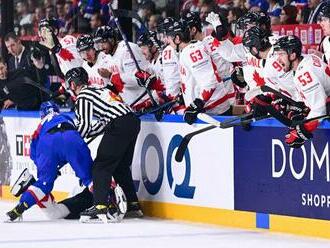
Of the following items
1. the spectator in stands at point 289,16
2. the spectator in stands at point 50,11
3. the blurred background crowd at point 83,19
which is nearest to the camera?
the spectator in stands at point 289,16

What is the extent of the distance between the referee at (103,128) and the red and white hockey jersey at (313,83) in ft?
6.85

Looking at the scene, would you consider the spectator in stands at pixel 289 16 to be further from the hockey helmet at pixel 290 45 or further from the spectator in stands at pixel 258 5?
the hockey helmet at pixel 290 45

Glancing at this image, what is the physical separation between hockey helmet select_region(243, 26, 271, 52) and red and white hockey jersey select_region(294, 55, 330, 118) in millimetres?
755

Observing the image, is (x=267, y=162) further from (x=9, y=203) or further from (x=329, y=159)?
(x=9, y=203)

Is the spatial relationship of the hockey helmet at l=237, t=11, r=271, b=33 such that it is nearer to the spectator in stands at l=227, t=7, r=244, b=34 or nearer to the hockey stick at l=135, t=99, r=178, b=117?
the hockey stick at l=135, t=99, r=178, b=117

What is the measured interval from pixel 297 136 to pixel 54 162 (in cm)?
262

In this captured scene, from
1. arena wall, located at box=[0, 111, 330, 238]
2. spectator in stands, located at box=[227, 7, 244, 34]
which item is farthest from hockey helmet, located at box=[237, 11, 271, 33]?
spectator in stands, located at box=[227, 7, 244, 34]

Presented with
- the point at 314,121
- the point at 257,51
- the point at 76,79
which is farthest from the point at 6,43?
the point at 314,121

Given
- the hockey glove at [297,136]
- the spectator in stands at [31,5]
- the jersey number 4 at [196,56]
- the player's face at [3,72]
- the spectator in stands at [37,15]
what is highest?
Result: the spectator in stands at [31,5]

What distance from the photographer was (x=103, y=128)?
1176 centimetres

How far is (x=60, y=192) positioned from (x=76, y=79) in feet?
6.02

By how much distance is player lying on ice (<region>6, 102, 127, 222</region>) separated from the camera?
38.4 feet

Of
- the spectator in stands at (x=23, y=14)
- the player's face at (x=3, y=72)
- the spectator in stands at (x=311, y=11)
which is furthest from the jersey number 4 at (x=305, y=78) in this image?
the spectator in stands at (x=23, y=14)

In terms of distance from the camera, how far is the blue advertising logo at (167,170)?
1152cm
